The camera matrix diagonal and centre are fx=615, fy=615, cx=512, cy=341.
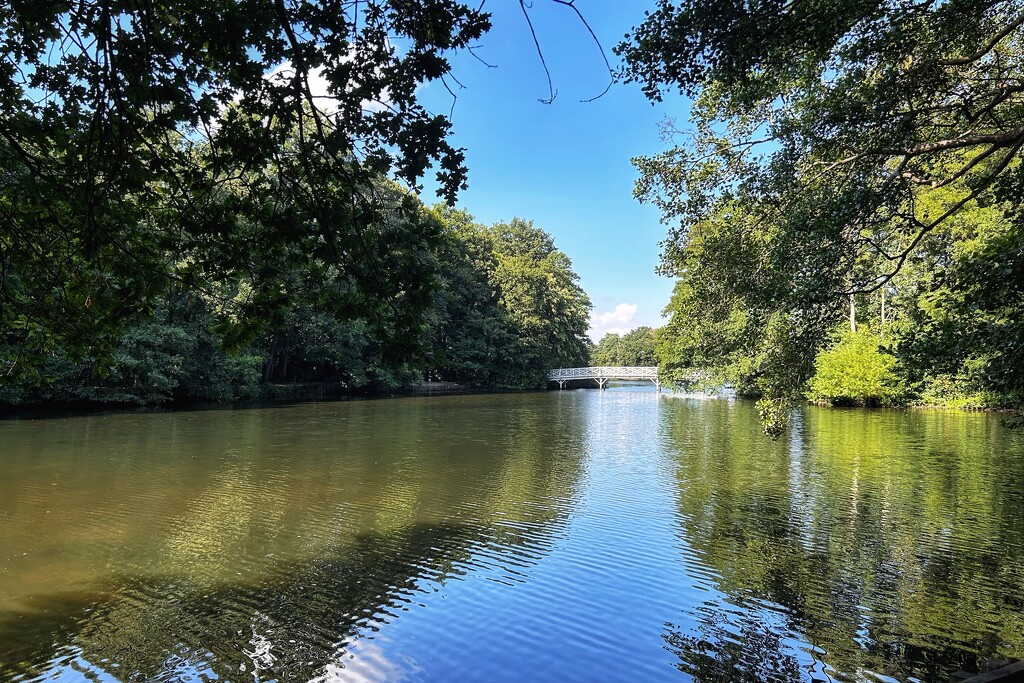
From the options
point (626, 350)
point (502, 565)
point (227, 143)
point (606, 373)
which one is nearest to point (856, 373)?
point (606, 373)

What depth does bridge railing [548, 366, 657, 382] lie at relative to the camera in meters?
54.4

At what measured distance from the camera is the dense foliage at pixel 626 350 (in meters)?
97.2

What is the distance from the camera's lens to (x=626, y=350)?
11269 centimetres

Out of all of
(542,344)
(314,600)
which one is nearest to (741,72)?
(314,600)

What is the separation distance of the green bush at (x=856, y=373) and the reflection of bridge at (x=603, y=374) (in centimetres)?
1989

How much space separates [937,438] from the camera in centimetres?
2000

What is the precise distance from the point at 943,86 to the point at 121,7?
9.30 metres

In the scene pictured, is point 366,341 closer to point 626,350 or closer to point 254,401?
point 254,401

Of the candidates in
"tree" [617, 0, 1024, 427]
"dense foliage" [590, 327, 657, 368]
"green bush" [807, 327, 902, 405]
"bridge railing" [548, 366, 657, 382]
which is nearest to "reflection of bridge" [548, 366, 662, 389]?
"bridge railing" [548, 366, 657, 382]

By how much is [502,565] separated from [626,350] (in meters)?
107

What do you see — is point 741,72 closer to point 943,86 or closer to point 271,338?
point 943,86

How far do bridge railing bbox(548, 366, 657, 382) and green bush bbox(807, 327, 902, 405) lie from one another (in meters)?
20.5

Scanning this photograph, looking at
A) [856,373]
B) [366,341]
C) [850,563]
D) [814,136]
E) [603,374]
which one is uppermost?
[814,136]

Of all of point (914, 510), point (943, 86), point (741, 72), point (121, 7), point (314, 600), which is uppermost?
point (943, 86)
